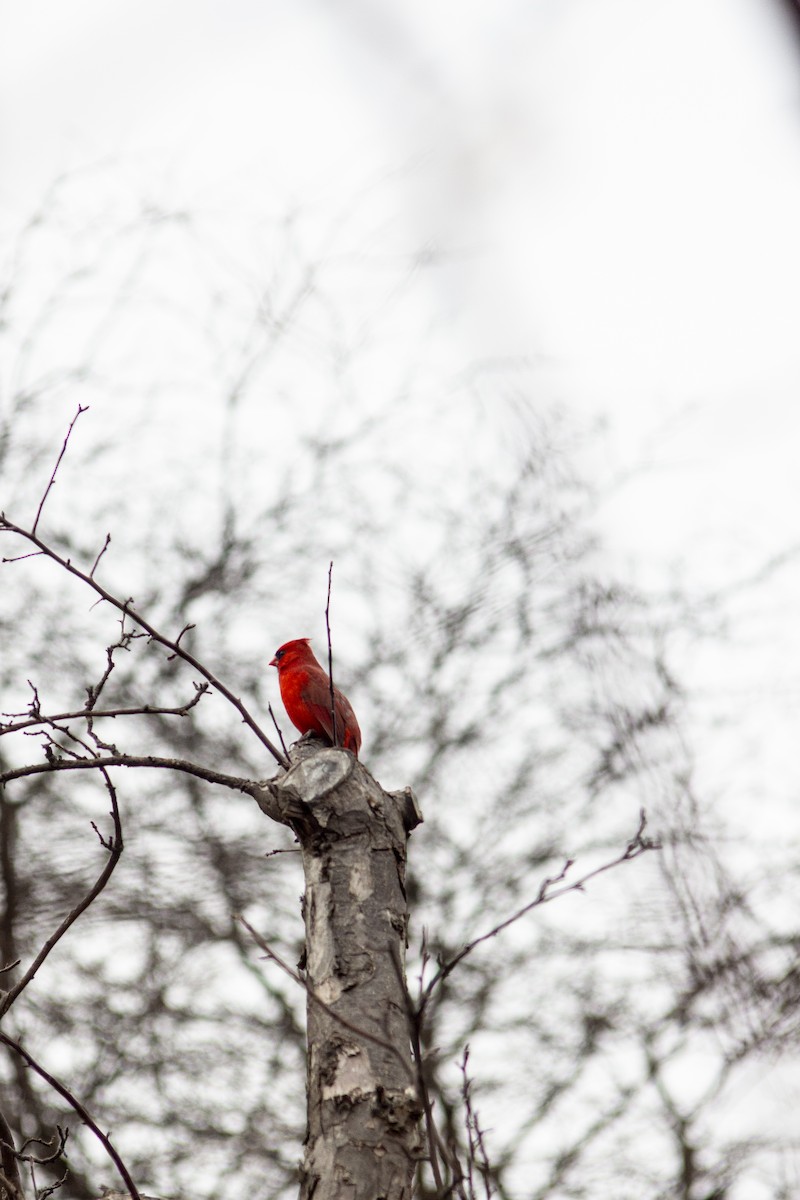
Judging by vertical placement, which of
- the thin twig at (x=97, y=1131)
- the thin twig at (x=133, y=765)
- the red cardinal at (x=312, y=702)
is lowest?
the thin twig at (x=97, y=1131)

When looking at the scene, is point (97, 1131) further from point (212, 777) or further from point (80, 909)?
point (212, 777)

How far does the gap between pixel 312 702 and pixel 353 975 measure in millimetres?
1389

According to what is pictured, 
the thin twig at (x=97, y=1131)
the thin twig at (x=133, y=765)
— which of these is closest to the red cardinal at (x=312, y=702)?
the thin twig at (x=133, y=765)

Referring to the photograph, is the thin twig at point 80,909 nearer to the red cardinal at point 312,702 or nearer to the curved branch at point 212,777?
the curved branch at point 212,777

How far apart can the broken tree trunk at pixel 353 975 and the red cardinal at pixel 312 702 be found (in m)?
0.68

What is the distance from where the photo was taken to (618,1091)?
7477 millimetres

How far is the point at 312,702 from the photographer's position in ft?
11.6

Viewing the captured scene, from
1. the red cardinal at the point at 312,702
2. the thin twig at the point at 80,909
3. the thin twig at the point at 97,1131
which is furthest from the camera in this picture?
the red cardinal at the point at 312,702

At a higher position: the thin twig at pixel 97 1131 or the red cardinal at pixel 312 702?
the red cardinal at pixel 312 702

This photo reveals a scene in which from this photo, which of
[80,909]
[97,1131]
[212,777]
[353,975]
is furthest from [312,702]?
[97,1131]

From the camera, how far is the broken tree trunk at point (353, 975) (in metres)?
2.04

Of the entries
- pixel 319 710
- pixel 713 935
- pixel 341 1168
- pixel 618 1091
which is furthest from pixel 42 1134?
pixel 713 935

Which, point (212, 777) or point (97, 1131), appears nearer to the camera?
point (97, 1131)

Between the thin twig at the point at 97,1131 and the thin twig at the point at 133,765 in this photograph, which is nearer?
the thin twig at the point at 97,1131
